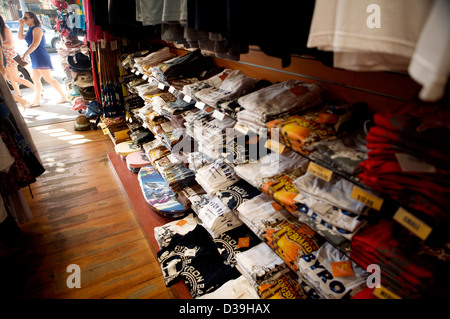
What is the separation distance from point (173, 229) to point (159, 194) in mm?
578

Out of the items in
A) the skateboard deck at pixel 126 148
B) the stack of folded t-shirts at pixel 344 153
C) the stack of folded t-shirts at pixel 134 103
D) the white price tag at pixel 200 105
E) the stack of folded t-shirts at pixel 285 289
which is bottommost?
the skateboard deck at pixel 126 148

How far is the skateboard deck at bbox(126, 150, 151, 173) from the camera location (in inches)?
131

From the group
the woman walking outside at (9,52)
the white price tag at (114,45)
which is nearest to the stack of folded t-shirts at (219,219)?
the white price tag at (114,45)

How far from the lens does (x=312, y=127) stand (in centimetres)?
119

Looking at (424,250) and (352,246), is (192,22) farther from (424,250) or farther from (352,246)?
(424,250)

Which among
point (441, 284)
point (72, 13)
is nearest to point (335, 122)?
point (441, 284)

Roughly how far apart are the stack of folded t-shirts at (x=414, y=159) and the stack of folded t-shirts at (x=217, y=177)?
124cm

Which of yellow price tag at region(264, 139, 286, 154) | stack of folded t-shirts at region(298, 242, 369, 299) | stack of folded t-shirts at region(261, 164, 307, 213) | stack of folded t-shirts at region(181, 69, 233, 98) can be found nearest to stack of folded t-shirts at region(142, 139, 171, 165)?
stack of folded t-shirts at region(181, 69, 233, 98)

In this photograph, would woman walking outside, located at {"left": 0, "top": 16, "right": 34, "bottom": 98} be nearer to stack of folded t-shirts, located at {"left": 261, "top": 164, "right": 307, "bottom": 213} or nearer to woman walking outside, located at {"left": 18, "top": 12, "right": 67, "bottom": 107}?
woman walking outside, located at {"left": 18, "top": 12, "right": 67, "bottom": 107}

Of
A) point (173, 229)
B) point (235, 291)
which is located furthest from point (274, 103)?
point (173, 229)

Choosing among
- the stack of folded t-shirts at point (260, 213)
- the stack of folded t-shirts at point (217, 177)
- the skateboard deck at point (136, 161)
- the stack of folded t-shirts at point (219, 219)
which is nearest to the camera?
the stack of folded t-shirts at point (260, 213)

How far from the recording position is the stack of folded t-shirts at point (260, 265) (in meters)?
1.52

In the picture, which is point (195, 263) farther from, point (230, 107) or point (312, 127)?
point (312, 127)

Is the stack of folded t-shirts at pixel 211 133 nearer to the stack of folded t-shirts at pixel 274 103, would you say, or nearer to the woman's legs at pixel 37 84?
the stack of folded t-shirts at pixel 274 103
